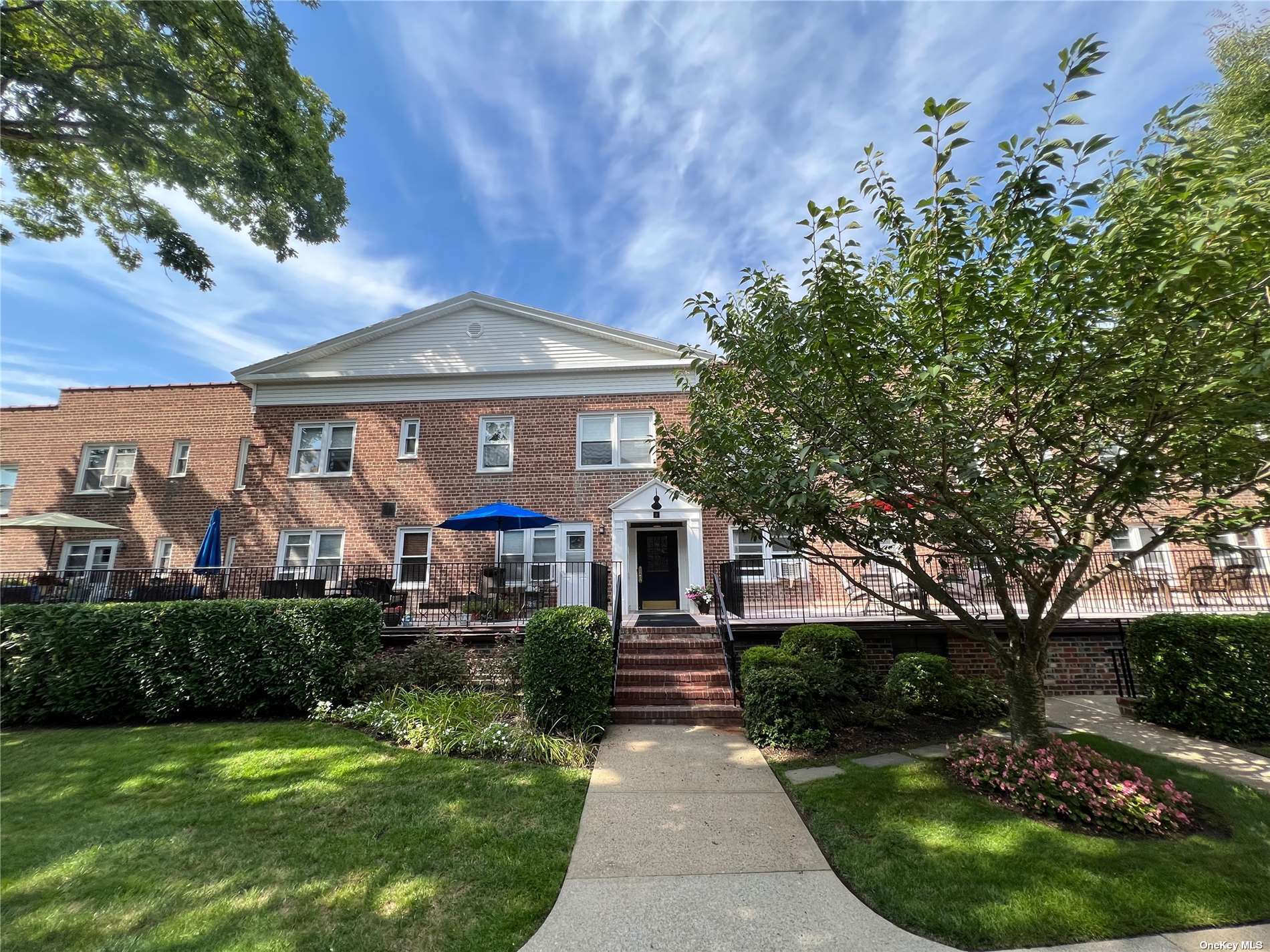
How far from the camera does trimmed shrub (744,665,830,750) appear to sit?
20.5 ft

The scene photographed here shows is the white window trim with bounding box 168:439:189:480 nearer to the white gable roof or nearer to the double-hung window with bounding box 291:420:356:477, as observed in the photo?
the white gable roof

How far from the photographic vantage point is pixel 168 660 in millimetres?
7242

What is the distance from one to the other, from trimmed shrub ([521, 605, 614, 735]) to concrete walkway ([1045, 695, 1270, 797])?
20.5 ft

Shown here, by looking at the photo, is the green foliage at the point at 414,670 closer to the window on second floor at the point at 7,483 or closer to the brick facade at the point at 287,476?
the brick facade at the point at 287,476

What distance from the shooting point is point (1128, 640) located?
23.9 feet

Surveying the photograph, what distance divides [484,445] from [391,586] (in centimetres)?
446

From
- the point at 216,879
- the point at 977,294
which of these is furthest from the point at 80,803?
the point at 977,294

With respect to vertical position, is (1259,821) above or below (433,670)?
below

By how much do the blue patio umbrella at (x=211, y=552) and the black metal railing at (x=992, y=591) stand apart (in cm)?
1248

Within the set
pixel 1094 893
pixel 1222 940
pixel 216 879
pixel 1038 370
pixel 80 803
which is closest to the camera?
pixel 1222 940

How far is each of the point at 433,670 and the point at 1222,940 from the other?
8.16m

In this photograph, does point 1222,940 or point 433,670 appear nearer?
point 1222,940

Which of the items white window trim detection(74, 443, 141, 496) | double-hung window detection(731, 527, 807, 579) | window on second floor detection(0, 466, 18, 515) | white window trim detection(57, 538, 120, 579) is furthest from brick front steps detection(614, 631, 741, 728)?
window on second floor detection(0, 466, 18, 515)

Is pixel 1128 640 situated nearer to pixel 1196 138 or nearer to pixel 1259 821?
pixel 1259 821
